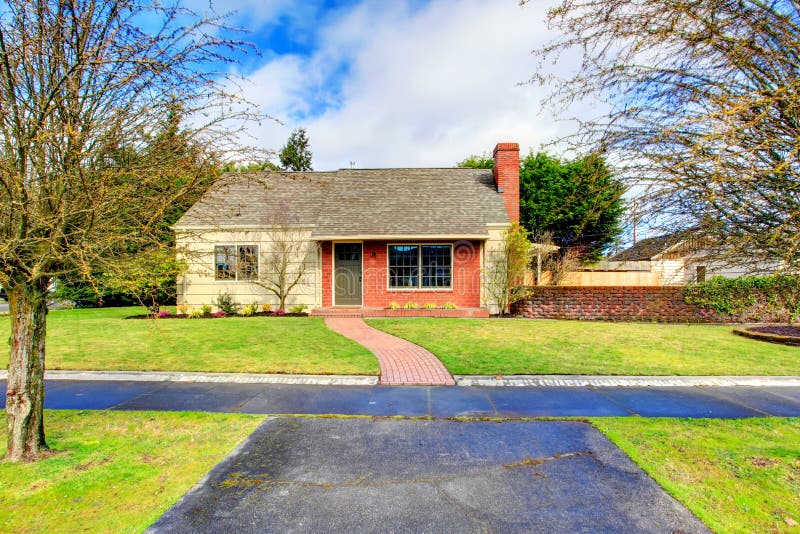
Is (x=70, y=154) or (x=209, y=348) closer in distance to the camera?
(x=70, y=154)

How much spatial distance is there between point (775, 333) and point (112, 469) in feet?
48.7

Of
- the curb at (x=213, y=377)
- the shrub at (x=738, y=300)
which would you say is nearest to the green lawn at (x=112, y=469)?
the curb at (x=213, y=377)

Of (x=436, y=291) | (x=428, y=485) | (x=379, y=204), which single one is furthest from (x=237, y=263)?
(x=379, y=204)

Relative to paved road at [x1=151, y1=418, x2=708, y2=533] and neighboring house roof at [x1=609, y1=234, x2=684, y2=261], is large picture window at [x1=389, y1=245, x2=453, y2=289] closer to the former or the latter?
paved road at [x1=151, y1=418, x2=708, y2=533]

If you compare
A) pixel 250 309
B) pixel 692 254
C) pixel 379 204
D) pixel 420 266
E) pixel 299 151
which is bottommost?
pixel 250 309

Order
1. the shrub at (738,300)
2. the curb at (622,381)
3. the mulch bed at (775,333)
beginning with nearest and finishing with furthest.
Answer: the curb at (622,381) < the mulch bed at (775,333) < the shrub at (738,300)

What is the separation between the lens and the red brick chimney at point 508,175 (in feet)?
57.7

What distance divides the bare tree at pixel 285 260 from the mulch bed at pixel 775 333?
14.0 m

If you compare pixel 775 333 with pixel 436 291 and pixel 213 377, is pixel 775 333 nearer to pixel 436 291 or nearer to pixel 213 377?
pixel 436 291

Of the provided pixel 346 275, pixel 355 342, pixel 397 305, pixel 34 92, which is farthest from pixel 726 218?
pixel 346 275

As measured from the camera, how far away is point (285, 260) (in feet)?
53.3

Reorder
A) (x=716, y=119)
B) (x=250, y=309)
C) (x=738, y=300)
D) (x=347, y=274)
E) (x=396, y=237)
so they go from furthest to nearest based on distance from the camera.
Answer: (x=347, y=274)
(x=250, y=309)
(x=396, y=237)
(x=738, y=300)
(x=716, y=119)

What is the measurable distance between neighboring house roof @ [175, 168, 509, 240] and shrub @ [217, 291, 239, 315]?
9.20 feet

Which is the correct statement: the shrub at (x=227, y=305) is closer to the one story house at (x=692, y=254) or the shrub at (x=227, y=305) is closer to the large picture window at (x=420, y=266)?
the large picture window at (x=420, y=266)
